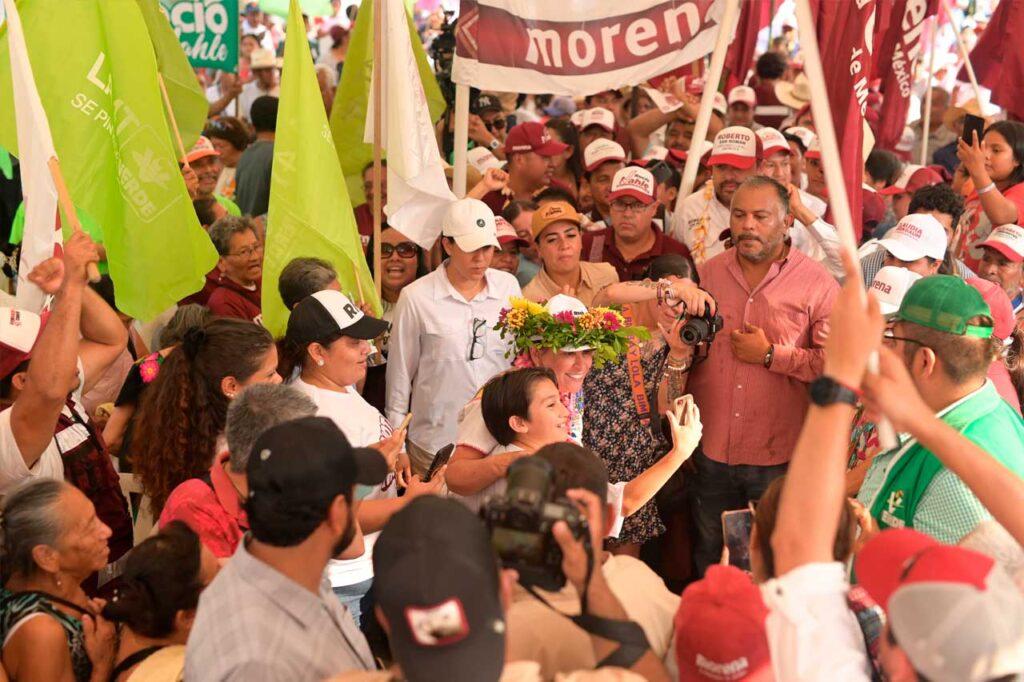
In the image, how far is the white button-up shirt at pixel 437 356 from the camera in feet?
17.3

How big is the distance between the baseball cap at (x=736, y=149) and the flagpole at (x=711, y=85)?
165 millimetres

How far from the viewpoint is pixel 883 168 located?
28.3 ft

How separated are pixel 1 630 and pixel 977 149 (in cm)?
555

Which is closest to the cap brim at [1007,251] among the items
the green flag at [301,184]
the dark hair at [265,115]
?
the green flag at [301,184]

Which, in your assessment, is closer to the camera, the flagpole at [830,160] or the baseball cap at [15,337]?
the flagpole at [830,160]

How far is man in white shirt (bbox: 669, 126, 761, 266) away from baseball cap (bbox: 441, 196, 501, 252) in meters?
1.55

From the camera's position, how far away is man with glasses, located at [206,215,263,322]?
18.8 feet

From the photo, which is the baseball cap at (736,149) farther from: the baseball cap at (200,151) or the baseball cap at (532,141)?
the baseball cap at (200,151)

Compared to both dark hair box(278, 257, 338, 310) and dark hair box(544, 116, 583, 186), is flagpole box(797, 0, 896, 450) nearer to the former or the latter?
dark hair box(278, 257, 338, 310)

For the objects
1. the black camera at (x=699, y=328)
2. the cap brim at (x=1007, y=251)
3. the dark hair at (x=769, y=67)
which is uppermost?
the cap brim at (x=1007, y=251)

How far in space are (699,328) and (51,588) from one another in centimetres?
284

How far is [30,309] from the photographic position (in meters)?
4.19

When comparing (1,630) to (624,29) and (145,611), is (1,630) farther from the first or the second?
(624,29)

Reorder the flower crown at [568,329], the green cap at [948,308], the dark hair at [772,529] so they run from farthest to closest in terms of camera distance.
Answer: the flower crown at [568,329]
the green cap at [948,308]
the dark hair at [772,529]
